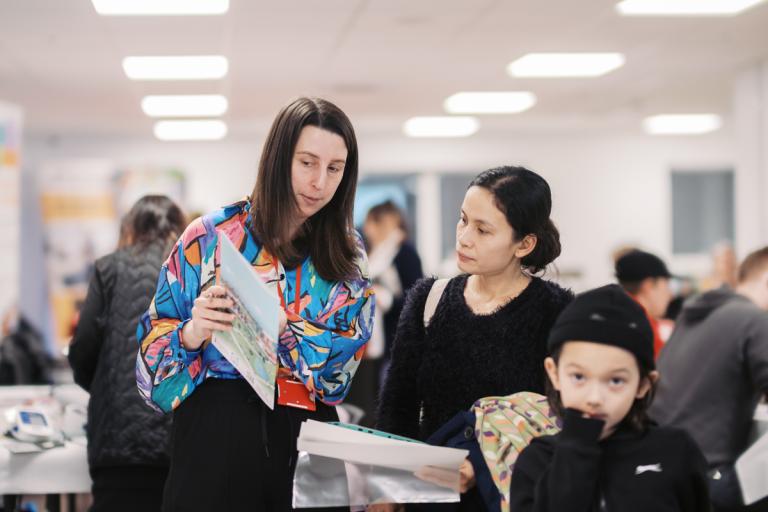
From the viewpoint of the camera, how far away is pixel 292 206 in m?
2.05

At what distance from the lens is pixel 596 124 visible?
40.9ft

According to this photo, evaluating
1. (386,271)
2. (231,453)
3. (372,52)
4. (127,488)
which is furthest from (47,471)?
(372,52)

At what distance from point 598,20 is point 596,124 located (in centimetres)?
594

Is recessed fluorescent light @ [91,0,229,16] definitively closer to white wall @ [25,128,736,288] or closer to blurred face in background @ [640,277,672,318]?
blurred face in background @ [640,277,672,318]

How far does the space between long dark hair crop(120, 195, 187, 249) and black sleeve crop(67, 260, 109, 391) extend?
0.54ft

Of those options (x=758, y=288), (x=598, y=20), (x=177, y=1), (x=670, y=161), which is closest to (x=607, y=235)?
(x=670, y=161)

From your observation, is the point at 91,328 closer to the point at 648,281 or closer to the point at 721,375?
the point at 721,375

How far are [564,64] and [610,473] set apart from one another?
6.87 meters

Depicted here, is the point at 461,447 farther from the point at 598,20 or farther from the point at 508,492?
the point at 598,20

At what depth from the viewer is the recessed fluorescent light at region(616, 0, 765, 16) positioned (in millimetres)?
6328

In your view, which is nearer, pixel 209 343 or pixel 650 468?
pixel 650 468

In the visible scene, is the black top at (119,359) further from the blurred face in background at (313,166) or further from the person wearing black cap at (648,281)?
the person wearing black cap at (648,281)

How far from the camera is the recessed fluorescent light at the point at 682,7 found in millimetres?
6328

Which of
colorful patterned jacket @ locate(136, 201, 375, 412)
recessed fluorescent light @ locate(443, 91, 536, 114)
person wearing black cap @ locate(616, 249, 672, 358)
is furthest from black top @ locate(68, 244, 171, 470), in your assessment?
recessed fluorescent light @ locate(443, 91, 536, 114)
